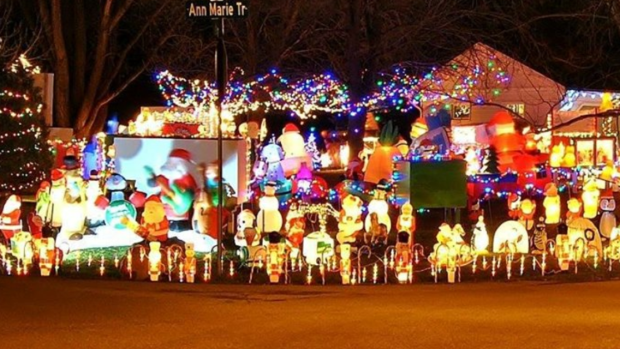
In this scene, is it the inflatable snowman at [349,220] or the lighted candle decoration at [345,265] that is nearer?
the lighted candle decoration at [345,265]

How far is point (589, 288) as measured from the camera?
12.7 meters

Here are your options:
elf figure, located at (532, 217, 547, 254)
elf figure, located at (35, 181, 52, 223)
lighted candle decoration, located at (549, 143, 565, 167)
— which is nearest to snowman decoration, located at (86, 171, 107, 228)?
elf figure, located at (35, 181, 52, 223)

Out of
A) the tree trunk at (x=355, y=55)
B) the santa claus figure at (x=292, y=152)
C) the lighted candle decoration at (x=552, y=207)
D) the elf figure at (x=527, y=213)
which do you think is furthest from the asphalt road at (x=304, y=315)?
the santa claus figure at (x=292, y=152)

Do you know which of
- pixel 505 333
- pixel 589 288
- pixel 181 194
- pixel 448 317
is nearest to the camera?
pixel 505 333

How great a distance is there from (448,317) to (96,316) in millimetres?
3621

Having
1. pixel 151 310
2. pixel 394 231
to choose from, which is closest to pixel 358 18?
pixel 394 231

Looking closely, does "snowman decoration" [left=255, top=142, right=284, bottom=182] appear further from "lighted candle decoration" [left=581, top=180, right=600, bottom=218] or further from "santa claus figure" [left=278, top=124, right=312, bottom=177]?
"lighted candle decoration" [left=581, top=180, right=600, bottom=218]

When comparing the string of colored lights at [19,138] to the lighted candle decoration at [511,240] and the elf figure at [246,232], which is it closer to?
the elf figure at [246,232]

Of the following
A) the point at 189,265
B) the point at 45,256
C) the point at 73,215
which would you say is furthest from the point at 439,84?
the point at 45,256

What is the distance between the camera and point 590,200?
19.6m

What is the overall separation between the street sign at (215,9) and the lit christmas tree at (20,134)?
9193 millimetres

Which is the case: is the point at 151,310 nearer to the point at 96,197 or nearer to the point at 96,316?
the point at 96,316

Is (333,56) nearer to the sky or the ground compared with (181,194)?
nearer to the sky

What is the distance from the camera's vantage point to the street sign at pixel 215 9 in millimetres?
13273
